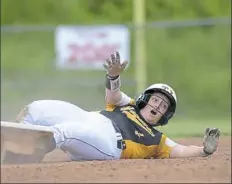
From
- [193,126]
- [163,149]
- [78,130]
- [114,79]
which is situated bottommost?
[193,126]

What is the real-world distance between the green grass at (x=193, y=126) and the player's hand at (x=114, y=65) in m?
7.34

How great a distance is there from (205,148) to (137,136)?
25.2 inches

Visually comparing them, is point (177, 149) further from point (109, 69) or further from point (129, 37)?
point (129, 37)

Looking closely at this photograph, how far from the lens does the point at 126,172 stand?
669cm

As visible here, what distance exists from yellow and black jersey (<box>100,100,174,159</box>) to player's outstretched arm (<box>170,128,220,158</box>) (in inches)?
3.4

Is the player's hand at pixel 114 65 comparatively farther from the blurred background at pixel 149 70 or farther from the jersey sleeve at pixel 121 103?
the blurred background at pixel 149 70

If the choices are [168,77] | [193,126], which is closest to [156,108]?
[193,126]

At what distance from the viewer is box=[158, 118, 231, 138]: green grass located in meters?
16.5

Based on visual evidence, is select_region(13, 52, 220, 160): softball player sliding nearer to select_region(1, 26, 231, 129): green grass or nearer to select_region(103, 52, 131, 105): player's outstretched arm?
select_region(103, 52, 131, 105): player's outstretched arm

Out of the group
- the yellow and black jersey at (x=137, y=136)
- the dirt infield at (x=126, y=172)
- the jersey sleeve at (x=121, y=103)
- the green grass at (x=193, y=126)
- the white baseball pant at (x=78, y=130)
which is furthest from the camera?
the green grass at (x=193, y=126)

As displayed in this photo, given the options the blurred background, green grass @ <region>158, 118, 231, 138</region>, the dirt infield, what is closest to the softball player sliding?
the dirt infield

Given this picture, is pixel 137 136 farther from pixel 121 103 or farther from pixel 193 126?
pixel 193 126

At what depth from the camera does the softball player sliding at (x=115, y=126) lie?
805 centimetres

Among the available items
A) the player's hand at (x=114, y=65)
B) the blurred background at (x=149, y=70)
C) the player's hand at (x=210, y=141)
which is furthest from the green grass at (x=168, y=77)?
the player's hand at (x=210, y=141)
